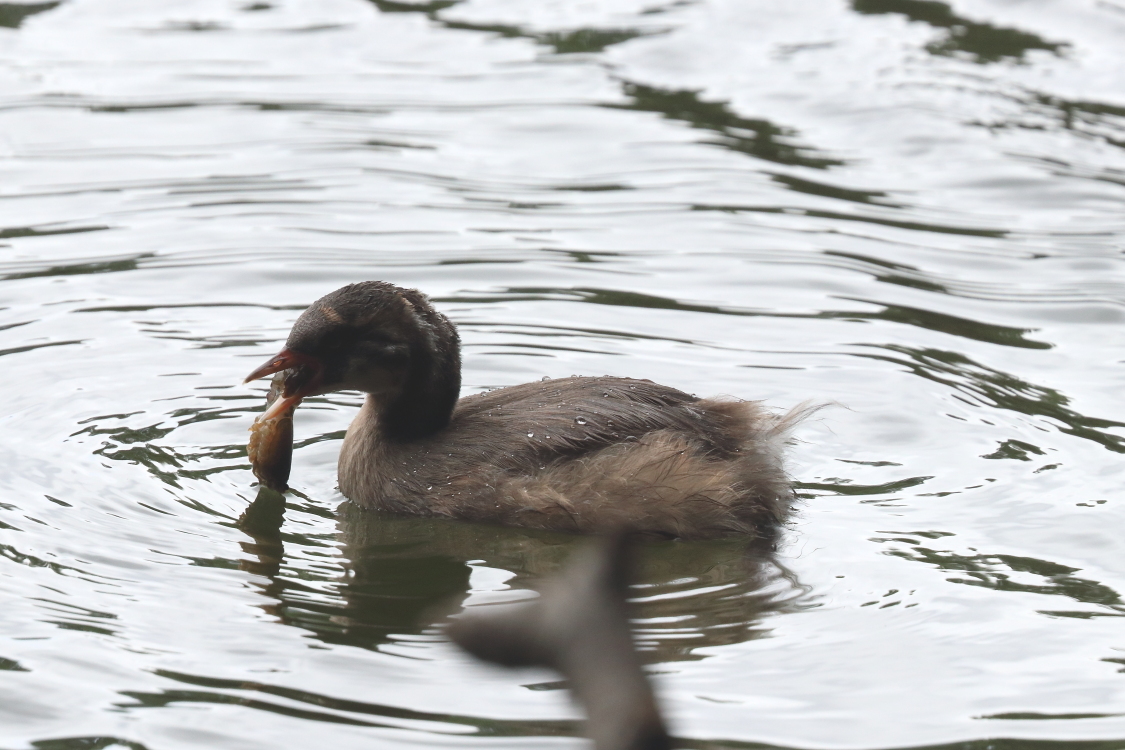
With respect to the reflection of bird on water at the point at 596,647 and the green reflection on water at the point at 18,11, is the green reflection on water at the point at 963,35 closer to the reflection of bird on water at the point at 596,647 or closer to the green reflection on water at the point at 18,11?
the green reflection on water at the point at 18,11

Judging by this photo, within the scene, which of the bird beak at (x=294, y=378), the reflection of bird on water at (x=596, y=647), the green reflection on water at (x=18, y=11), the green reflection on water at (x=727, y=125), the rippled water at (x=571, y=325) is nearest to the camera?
the reflection of bird on water at (x=596, y=647)

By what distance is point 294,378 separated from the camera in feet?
24.2

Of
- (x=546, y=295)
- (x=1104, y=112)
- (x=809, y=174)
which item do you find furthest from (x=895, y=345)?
(x=1104, y=112)

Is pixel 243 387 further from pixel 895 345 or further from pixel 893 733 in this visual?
pixel 893 733

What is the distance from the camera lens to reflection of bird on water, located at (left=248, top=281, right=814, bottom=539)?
22.9 ft

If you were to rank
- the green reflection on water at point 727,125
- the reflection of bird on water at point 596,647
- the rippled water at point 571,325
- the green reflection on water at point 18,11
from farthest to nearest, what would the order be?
the green reflection on water at point 18,11 < the green reflection on water at point 727,125 < the rippled water at point 571,325 < the reflection of bird on water at point 596,647

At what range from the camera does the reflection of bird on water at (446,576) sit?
618 centimetres

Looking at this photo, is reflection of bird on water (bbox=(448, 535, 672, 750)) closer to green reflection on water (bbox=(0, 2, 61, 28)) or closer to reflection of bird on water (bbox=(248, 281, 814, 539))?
reflection of bird on water (bbox=(248, 281, 814, 539))

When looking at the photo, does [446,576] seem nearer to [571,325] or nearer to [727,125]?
[571,325]

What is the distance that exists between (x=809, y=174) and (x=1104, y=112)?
10.9 feet

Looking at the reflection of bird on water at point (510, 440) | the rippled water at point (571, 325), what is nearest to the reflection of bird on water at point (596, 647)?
the rippled water at point (571, 325)

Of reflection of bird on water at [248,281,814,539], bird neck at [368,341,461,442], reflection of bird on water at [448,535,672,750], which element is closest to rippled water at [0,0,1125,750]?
reflection of bird on water at [248,281,814,539]

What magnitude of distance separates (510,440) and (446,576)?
29.5 inches

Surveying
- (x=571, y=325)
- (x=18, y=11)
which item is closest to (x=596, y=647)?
(x=571, y=325)
